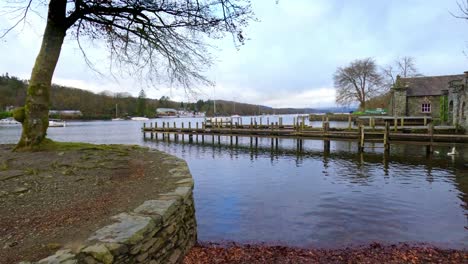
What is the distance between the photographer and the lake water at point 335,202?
7004 mm

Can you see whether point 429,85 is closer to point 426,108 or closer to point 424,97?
point 424,97

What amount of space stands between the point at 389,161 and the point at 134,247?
17730 mm

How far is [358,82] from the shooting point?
2264 inches

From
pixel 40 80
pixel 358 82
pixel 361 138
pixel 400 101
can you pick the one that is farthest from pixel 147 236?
pixel 358 82

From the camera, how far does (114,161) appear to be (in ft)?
24.5

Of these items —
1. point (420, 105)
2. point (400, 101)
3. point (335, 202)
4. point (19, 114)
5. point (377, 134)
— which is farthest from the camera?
point (400, 101)

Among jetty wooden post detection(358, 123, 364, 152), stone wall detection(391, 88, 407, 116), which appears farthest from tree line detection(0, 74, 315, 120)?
jetty wooden post detection(358, 123, 364, 152)

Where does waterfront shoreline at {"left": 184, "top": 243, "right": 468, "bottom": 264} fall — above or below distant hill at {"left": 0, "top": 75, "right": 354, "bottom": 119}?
below

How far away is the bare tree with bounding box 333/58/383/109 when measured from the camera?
55975mm

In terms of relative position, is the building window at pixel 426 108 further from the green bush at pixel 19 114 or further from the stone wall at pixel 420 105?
the green bush at pixel 19 114

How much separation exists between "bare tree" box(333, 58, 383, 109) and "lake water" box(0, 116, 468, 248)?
41.7 m

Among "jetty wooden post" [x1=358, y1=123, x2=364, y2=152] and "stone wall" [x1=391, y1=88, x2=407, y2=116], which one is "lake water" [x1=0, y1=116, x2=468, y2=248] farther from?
"stone wall" [x1=391, y1=88, x2=407, y2=116]

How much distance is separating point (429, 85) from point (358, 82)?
22.9 m

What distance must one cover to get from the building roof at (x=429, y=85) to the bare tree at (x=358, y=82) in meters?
19.8
